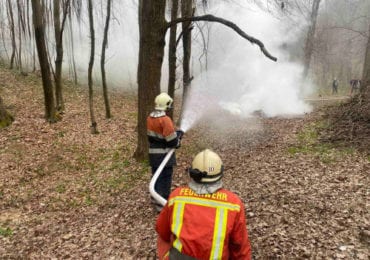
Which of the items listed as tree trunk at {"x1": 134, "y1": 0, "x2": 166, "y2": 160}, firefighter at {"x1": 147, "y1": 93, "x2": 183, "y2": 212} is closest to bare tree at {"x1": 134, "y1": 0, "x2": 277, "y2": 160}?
tree trunk at {"x1": 134, "y1": 0, "x2": 166, "y2": 160}

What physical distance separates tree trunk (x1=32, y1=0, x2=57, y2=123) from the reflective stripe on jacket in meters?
8.75

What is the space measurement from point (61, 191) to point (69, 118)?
7477 mm

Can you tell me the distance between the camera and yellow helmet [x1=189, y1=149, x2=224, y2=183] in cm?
276

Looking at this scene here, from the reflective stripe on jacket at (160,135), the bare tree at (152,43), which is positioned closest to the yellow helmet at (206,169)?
the reflective stripe on jacket at (160,135)

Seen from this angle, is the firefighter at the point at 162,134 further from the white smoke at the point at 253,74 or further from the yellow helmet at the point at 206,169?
the white smoke at the point at 253,74

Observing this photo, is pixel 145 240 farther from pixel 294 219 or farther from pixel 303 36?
pixel 303 36

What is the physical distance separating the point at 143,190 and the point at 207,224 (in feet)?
17.8

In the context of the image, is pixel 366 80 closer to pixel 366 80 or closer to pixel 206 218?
pixel 366 80

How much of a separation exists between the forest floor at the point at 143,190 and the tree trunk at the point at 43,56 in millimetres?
616

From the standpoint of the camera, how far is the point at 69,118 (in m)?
15.1

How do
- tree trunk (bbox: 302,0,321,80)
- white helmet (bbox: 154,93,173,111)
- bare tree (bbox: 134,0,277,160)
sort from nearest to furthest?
1. white helmet (bbox: 154,93,173,111)
2. bare tree (bbox: 134,0,277,160)
3. tree trunk (bbox: 302,0,321,80)

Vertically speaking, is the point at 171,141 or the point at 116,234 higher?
the point at 171,141

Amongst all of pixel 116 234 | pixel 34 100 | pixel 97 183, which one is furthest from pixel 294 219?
pixel 34 100

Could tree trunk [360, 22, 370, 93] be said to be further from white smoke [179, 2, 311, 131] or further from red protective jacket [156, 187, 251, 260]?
red protective jacket [156, 187, 251, 260]
